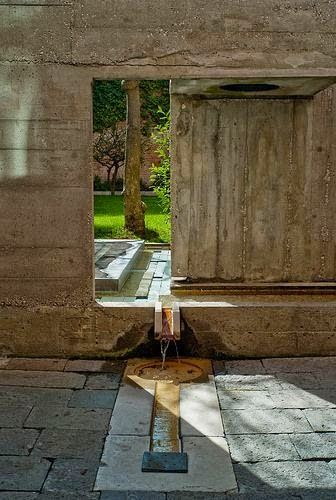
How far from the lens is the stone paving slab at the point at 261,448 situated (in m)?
3.94

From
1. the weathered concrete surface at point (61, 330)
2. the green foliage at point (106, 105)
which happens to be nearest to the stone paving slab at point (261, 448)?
the weathered concrete surface at point (61, 330)

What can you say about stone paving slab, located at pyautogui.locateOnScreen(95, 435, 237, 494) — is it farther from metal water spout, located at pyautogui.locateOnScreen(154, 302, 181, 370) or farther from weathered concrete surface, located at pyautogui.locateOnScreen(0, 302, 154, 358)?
weathered concrete surface, located at pyautogui.locateOnScreen(0, 302, 154, 358)

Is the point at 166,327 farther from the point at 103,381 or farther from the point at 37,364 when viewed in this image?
the point at 37,364

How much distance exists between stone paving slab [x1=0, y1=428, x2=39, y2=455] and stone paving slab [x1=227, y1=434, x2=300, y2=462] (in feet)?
4.50

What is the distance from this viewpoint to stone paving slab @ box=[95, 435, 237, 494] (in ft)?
11.7

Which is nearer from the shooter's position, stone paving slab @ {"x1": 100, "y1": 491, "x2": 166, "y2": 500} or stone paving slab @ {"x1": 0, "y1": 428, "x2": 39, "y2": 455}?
stone paving slab @ {"x1": 100, "y1": 491, "x2": 166, "y2": 500}

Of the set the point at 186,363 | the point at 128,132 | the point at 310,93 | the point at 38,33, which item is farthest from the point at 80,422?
the point at 128,132

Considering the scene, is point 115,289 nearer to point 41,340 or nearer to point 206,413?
point 41,340

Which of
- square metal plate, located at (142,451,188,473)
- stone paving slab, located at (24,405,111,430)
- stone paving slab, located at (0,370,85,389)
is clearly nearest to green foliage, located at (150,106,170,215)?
stone paving slab, located at (0,370,85,389)

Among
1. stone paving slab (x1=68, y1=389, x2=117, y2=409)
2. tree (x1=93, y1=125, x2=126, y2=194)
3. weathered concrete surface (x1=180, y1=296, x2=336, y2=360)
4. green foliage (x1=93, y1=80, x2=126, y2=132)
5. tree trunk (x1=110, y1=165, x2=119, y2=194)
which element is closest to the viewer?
stone paving slab (x1=68, y1=389, x2=117, y2=409)

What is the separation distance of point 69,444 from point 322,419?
1897 mm

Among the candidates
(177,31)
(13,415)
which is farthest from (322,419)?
(177,31)

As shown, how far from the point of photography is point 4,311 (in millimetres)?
6074

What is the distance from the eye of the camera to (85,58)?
5.77 meters
